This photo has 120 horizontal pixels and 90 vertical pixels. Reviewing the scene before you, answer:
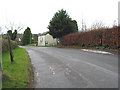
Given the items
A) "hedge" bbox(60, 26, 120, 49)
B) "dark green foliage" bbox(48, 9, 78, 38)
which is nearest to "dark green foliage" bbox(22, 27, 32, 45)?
"dark green foliage" bbox(48, 9, 78, 38)

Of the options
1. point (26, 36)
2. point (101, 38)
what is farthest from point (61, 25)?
point (26, 36)

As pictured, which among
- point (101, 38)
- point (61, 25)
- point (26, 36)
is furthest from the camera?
point (26, 36)

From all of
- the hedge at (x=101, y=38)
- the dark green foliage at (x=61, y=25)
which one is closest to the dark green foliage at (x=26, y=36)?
the dark green foliage at (x=61, y=25)

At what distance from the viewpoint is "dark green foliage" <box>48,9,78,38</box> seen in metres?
26.3

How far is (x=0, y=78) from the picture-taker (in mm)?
3598

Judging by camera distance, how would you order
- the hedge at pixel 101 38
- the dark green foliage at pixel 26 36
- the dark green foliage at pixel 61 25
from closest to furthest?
the hedge at pixel 101 38 < the dark green foliage at pixel 61 25 < the dark green foliage at pixel 26 36

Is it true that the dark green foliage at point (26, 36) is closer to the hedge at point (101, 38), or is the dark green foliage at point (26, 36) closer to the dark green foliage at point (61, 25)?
the dark green foliage at point (61, 25)

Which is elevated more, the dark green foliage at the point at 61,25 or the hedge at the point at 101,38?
the dark green foliage at the point at 61,25

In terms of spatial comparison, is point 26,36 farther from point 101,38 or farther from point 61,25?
point 101,38

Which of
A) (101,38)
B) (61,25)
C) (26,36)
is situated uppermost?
(61,25)

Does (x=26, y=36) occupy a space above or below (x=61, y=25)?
below

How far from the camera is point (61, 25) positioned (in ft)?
86.2

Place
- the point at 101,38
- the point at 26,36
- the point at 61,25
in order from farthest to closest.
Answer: the point at 26,36 < the point at 61,25 < the point at 101,38

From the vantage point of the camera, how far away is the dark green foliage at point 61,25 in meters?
26.3
